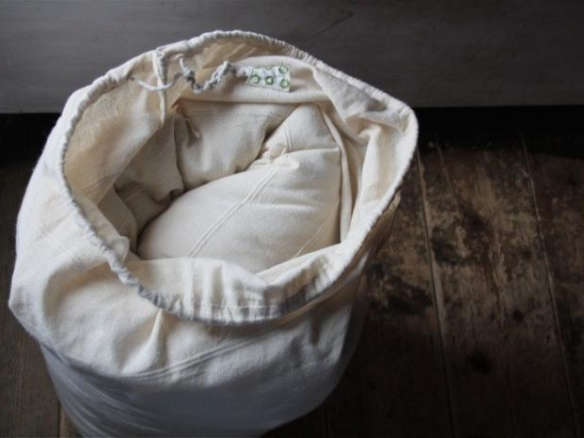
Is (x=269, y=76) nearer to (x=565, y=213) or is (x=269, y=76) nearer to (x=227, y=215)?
(x=227, y=215)

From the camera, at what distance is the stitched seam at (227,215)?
21.6 inches

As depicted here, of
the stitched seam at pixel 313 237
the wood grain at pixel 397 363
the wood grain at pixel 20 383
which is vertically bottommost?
the wood grain at pixel 397 363

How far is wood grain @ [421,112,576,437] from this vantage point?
800mm

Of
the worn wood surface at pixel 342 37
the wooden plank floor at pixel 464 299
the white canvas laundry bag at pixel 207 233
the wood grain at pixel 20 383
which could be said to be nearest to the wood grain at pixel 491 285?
the wooden plank floor at pixel 464 299

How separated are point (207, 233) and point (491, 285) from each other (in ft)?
1.55

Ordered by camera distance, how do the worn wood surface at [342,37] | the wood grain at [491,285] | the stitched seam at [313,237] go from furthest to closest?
the wood grain at [491,285] < the worn wood surface at [342,37] < the stitched seam at [313,237]

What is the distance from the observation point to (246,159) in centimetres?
61

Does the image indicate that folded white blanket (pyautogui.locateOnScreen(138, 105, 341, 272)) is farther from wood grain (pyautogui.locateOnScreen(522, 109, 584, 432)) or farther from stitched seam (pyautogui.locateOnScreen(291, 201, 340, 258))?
wood grain (pyautogui.locateOnScreen(522, 109, 584, 432))

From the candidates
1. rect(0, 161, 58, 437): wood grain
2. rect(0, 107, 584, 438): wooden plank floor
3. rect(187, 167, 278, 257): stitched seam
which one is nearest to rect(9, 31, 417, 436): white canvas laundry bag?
rect(187, 167, 278, 257): stitched seam

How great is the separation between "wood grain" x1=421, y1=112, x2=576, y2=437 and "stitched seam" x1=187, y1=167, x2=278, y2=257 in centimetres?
37

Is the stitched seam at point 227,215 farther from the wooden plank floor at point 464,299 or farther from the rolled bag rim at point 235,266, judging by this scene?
the wooden plank floor at point 464,299

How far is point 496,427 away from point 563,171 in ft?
1.31

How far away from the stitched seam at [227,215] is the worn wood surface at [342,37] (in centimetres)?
23

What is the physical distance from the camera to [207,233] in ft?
1.81
